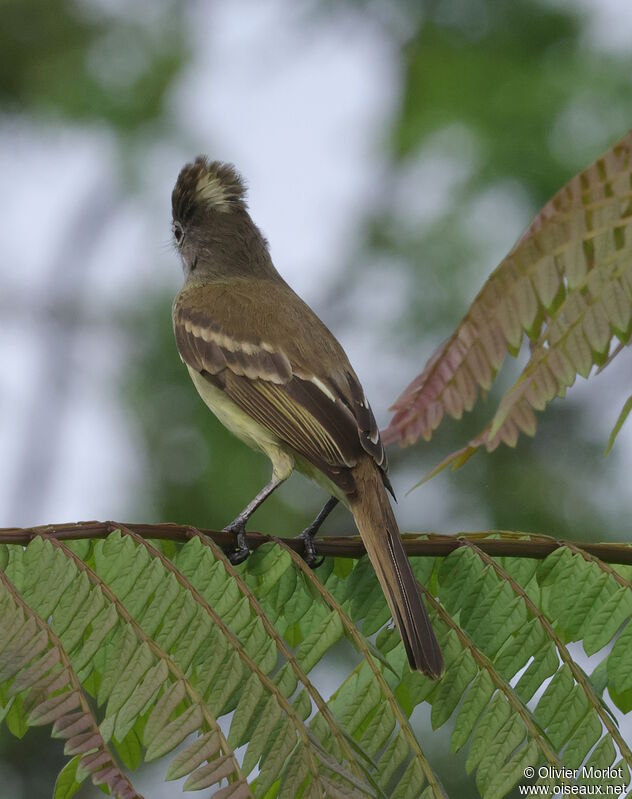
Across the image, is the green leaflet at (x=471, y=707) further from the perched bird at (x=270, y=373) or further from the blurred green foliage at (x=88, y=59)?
the blurred green foliage at (x=88, y=59)

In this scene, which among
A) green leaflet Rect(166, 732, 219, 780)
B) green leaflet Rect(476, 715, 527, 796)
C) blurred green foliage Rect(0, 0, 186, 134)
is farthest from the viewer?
blurred green foliage Rect(0, 0, 186, 134)

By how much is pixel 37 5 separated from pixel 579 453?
16.0 feet

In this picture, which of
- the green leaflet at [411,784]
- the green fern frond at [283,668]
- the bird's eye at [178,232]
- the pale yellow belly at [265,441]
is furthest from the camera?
the bird's eye at [178,232]

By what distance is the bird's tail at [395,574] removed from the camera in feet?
8.95

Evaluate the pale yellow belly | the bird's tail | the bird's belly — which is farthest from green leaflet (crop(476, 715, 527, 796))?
the bird's belly

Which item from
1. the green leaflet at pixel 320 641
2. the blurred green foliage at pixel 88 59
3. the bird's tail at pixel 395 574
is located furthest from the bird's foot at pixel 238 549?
the blurred green foliage at pixel 88 59

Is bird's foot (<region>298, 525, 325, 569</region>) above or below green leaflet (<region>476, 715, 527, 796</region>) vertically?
above

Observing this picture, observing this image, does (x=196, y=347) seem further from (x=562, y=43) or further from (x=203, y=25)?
(x=203, y=25)

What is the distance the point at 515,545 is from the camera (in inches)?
117

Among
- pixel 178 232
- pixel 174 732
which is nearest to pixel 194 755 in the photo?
pixel 174 732

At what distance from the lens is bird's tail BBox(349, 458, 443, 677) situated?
8.95 ft

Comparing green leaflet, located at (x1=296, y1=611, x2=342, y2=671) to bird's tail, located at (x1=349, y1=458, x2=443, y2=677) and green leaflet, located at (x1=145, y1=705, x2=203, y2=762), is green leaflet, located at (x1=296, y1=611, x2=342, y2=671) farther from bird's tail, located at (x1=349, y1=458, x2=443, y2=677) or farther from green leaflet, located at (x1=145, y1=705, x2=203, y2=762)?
green leaflet, located at (x1=145, y1=705, x2=203, y2=762)

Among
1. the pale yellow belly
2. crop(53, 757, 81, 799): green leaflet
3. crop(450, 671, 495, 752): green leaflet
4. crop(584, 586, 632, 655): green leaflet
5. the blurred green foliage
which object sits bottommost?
crop(450, 671, 495, 752): green leaflet

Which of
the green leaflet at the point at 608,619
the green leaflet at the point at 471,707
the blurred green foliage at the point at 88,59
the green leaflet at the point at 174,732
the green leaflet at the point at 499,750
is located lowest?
the green leaflet at the point at 499,750
